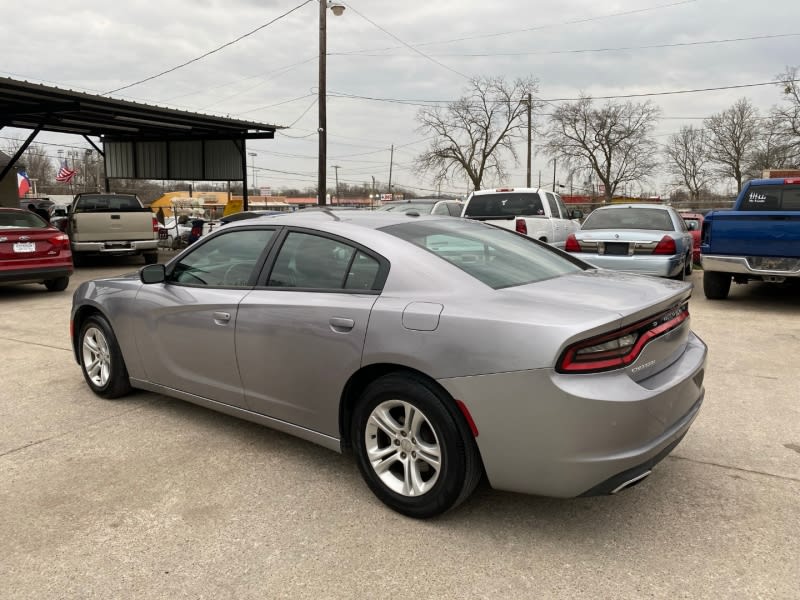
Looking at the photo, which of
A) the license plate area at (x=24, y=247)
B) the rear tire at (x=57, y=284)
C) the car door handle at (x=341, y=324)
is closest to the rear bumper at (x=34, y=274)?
the license plate area at (x=24, y=247)

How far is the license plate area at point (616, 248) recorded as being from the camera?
28.7ft

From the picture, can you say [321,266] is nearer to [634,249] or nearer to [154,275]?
[154,275]

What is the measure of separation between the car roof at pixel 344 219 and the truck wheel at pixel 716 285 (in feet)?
23.0

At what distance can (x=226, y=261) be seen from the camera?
12.6ft

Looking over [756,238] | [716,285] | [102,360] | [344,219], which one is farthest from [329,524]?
[716,285]

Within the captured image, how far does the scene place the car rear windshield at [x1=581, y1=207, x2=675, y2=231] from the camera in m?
9.84

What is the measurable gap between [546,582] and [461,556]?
1.20 feet

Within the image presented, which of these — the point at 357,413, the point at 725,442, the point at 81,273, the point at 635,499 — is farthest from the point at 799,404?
the point at 81,273

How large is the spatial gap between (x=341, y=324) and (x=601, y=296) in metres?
1.24

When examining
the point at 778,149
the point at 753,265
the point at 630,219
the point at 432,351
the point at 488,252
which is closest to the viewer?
the point at 432,351

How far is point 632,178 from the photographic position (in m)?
60.2

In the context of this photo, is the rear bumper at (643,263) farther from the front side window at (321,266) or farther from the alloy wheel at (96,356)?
the alloy wheel at (96,356)

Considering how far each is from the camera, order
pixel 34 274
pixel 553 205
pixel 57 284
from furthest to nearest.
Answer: pixel 553 205 < pixel 57 284 < pixel 34 274

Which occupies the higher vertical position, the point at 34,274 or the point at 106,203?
the point at 106,203
